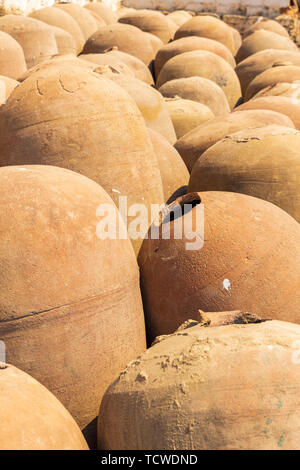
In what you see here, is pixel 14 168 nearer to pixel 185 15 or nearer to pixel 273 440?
pixel 273 440

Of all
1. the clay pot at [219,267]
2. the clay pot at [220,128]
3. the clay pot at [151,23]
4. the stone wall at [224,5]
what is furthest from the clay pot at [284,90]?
the stone wall at [224,5]

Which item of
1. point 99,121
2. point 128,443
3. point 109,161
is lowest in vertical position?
point 128,443

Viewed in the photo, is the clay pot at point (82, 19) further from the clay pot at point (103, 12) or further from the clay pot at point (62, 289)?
the clay pot at point (62, 289)

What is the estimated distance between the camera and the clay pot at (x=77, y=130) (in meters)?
3.55

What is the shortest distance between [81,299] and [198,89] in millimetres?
5293

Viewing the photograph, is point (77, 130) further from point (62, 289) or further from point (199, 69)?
point (199, 69)

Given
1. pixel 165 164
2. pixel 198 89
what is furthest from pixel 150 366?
pixel 198 89

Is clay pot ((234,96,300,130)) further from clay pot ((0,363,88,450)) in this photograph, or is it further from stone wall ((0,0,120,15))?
stone wall ((0,0,120,15))

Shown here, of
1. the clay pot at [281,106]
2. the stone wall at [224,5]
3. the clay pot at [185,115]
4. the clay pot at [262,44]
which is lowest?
the clay pot at [185,115]

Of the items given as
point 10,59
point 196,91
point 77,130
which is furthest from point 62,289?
point 196,91

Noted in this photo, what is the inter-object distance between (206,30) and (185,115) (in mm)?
5307

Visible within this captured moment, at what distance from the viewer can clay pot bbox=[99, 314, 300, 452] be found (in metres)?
2.00

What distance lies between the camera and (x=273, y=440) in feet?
6.49

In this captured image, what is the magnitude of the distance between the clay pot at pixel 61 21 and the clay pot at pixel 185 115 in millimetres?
3561
